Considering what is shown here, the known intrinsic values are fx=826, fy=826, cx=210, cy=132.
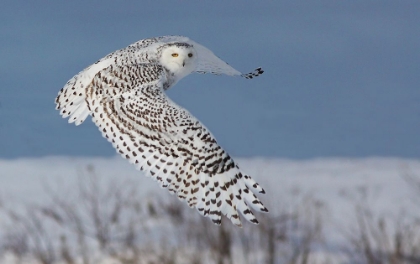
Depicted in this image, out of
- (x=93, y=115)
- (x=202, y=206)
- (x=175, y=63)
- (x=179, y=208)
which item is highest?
(x=175, y=63)

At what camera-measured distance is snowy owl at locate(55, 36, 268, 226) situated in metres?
6.41

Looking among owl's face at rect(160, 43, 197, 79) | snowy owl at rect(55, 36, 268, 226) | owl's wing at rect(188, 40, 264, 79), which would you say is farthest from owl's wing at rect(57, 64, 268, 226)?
owl's wing at rect(188, 40, 264, 79)

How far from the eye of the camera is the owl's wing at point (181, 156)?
639 cm

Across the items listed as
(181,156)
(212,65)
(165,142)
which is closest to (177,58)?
(212,65)

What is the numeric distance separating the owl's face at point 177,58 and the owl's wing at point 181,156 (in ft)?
2.72

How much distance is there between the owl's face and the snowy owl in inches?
15.1

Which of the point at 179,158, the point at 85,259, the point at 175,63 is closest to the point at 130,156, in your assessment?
the point at 179,158

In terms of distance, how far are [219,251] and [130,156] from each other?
29.3ft

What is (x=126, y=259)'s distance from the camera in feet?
53.8

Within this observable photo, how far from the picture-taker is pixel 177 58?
748 cm

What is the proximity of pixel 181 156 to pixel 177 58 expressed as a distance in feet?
4.38

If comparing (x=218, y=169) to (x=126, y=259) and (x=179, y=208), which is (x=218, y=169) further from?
(x=126, y=259)

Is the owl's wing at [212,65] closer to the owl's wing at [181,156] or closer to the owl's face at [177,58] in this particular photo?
the owl's face at [177,58]

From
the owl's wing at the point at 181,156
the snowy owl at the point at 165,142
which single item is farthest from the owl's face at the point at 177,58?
the owl's wing at the point at 181,156
